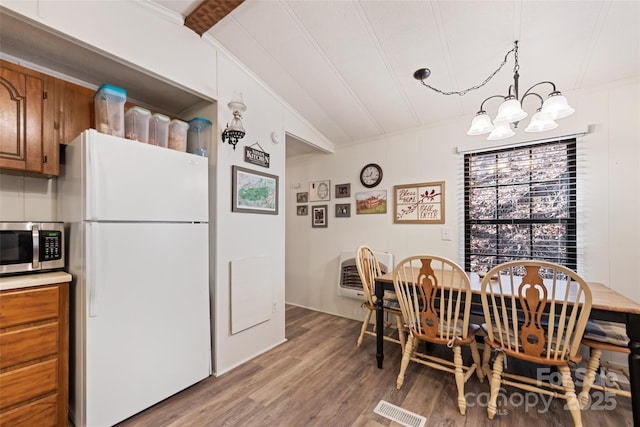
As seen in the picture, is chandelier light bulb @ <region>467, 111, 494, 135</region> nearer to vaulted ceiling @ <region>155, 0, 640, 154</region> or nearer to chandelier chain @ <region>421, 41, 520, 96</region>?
chandelier chain @ <region>421, 41, 520, 96</region>

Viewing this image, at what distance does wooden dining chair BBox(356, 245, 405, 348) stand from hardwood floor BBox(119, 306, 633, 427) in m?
0.25

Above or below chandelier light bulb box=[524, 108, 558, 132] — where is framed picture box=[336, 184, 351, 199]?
below

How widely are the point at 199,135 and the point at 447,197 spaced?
8.31 ft

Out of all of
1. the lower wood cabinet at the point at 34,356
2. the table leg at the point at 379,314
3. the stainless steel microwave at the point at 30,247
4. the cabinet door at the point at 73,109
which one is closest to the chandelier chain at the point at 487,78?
the table leg at the point at 379,314

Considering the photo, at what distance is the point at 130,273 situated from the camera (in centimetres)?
Answer: 166

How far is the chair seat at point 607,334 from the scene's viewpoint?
5.45 ft

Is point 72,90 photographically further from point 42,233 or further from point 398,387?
point 398,387

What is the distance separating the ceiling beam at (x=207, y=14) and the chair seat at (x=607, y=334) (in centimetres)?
316

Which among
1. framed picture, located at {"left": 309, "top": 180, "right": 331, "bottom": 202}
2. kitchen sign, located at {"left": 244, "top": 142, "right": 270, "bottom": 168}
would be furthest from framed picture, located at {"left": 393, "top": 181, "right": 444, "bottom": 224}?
kitchen sign, located at {"left": 244, "top": 142, "right": 270, "bottom": 168}

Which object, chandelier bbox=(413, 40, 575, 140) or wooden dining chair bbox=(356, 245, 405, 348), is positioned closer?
chandelier bbox=(413, 40, 575, 140)

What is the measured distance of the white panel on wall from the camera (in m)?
2.31

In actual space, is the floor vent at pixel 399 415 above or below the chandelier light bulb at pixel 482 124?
below

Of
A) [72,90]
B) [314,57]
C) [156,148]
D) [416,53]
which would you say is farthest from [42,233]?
[416,53]

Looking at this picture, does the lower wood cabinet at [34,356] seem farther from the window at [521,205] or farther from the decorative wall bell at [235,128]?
the window at [521,205]
